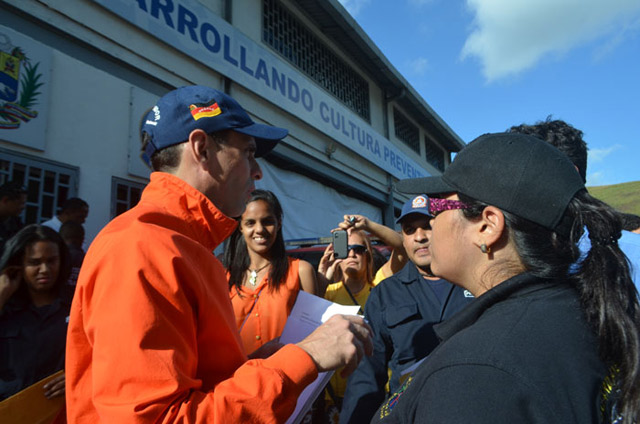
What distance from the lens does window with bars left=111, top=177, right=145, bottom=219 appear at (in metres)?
4.44

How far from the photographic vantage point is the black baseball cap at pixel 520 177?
1.03 metres

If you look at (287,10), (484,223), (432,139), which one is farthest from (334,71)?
(484,223)

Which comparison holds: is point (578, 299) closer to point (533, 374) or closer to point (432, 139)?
point (533, 374)

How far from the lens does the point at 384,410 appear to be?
1116 millimetres

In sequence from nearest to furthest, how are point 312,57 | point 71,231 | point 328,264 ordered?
point 328,264, point 71,231, point 312,57

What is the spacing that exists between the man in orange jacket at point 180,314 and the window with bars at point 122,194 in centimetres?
344

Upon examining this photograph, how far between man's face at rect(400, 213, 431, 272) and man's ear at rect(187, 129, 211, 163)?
1.61m

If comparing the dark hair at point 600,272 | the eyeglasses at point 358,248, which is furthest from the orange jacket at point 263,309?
the dark hair at point 600,272

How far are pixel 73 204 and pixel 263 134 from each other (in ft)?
10.7

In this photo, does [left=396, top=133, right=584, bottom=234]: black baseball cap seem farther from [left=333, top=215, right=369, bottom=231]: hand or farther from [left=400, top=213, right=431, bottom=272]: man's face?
[left=333, top=215, right=369, bottom=231]: hand

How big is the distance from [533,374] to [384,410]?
45cm

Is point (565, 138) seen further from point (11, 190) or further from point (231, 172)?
point (11, 190)

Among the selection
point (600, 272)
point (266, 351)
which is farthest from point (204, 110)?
point (600, 272)

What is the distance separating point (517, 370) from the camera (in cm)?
81
